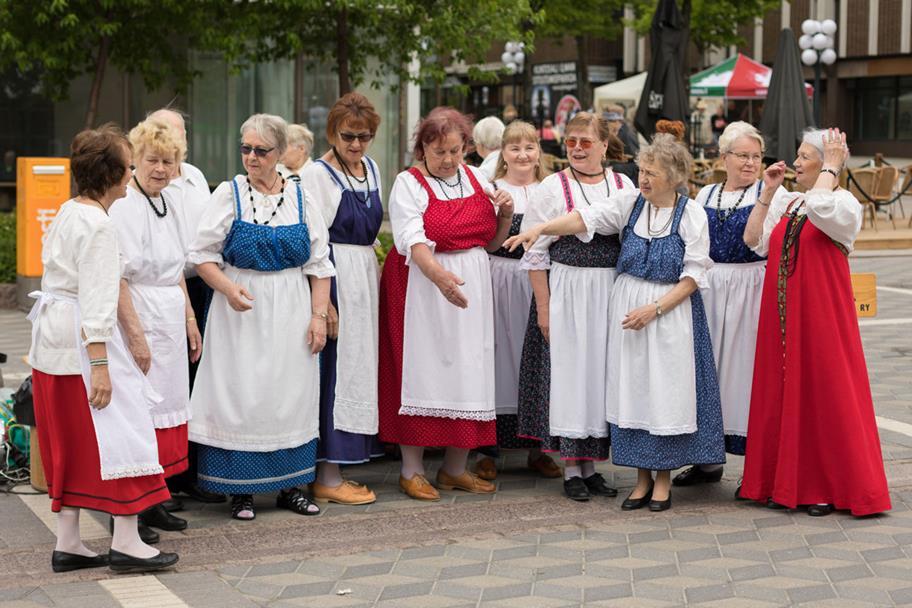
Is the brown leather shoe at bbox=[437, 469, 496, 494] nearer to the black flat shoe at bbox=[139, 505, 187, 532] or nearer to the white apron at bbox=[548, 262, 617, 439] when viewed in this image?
the white apron at bbox=[548, 262, 617, 439]

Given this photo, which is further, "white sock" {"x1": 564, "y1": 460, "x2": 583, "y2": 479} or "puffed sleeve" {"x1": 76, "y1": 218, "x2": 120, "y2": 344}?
"white sock" {"x1": 564, "y1": 460, "x2": 583, "y2": 479}

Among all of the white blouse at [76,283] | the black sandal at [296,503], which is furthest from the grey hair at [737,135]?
the white blouse at [76,283]

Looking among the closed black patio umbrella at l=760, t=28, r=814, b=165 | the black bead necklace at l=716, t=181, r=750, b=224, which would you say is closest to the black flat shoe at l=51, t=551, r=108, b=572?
the black bead necklace at l=716, t=181, r=750, b=224

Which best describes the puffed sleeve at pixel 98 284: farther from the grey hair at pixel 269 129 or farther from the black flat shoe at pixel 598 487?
the black flat shoe at pixel 598 487

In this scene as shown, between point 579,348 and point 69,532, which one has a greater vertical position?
point 579,348

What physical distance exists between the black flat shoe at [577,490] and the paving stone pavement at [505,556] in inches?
2.5

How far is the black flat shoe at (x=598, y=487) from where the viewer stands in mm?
7090

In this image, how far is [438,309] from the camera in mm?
6961

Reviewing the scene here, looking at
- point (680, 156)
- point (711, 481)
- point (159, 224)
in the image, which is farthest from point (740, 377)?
point (159, 224)

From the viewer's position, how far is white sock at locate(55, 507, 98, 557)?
224 inches

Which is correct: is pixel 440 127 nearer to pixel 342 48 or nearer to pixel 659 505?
pixel 659 505

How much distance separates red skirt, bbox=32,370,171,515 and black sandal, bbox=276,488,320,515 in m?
1.20

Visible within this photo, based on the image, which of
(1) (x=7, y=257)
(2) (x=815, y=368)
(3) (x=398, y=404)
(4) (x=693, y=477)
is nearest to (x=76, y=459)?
(3) (x=398, y=404)

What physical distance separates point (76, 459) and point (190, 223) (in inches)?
54.3
